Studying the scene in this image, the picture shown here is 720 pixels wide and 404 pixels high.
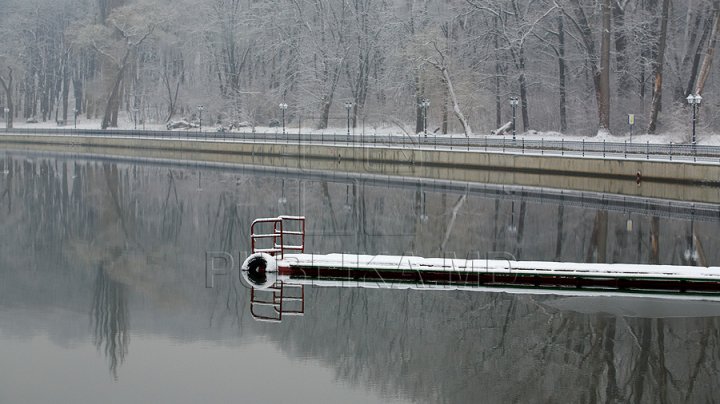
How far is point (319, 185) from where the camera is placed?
165 feet

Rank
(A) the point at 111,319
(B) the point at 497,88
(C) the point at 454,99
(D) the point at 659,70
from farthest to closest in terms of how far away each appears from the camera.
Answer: (B) the point at 497,88, (C) the point at 454,99, (D) the point at 659,70, (A) the point at 111,319

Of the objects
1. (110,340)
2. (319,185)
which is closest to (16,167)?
(319,185)

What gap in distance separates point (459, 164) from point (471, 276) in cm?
3370

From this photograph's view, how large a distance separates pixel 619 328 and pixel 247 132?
66027mm

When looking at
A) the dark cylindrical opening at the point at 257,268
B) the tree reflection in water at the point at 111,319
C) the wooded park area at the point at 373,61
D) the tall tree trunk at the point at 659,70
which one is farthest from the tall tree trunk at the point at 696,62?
the tree reflection in water at the point at 111,319

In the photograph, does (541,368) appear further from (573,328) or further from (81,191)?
(81,191)

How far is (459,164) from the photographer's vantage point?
5616cm

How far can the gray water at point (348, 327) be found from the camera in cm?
1567

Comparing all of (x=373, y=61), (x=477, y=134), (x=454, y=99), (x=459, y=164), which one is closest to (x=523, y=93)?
(x=454, y=99)

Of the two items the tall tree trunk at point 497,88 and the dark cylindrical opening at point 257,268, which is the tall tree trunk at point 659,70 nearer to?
the tall tree trunk at point 497,88

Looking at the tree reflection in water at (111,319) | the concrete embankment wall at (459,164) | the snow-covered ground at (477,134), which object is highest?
the snow-covered ground at (477,134)

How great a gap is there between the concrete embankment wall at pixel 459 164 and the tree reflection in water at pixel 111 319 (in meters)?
25.0

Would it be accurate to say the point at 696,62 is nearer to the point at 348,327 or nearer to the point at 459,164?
the point at 459,164

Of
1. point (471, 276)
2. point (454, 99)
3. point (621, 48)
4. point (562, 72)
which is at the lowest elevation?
point (471, 276)
